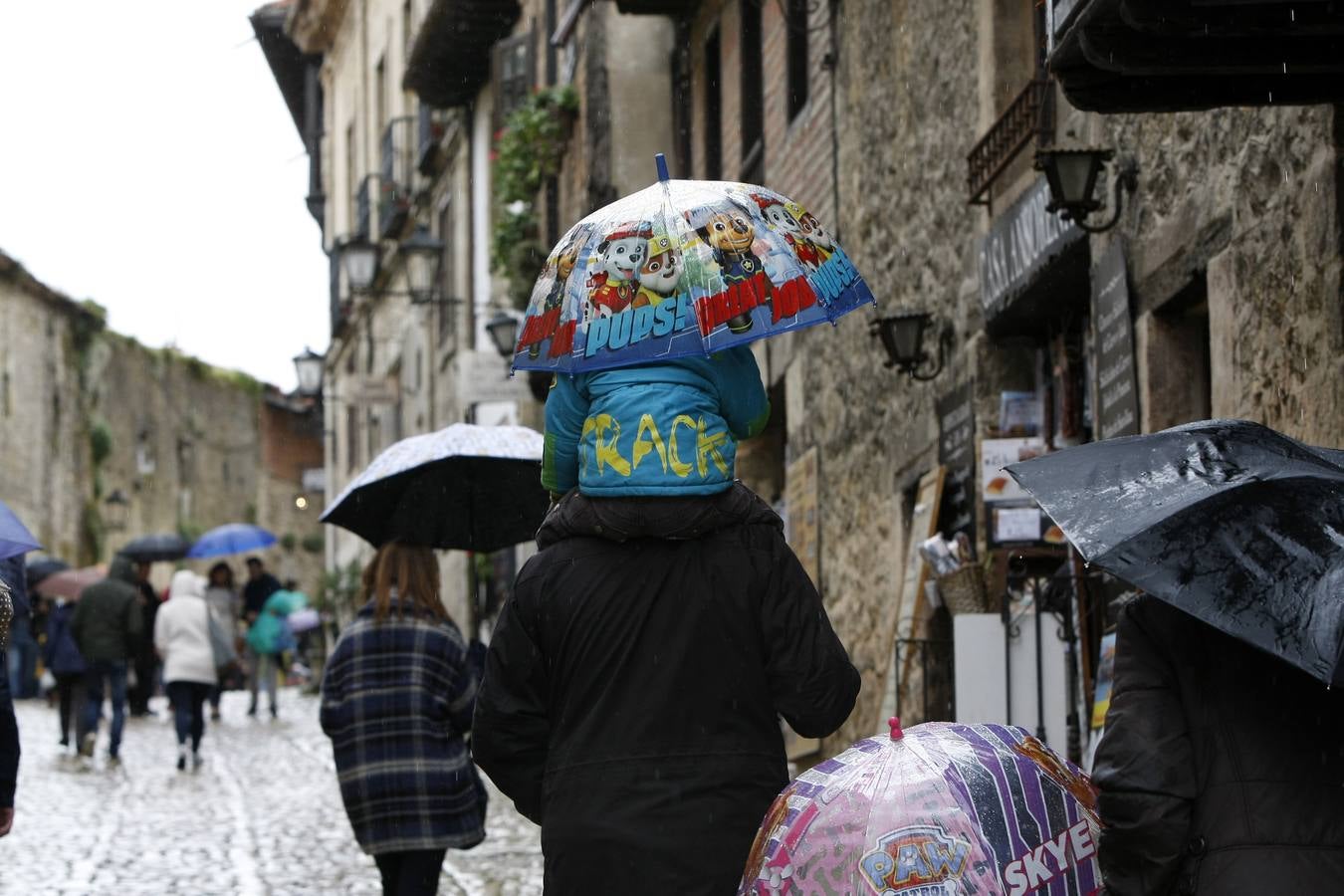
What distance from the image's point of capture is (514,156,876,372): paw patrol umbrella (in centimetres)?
414

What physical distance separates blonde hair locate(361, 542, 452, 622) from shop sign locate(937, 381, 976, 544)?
4.19 metres

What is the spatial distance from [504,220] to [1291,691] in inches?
770

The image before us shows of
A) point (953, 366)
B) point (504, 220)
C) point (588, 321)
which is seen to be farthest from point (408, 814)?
point (504, 220)

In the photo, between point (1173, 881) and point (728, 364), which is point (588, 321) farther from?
point (1173, 881)

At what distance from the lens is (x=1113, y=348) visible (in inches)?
330

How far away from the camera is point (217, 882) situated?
9.52 meters

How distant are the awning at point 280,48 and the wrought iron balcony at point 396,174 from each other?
8.79 meters

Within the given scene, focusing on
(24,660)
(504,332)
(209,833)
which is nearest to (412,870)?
(209,833)

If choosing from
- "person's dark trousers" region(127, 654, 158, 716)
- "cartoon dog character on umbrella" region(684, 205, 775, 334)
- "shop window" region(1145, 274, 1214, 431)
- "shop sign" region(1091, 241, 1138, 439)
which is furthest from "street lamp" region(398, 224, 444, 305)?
"cartoon dog character on umbrella" region(684, 205, 775, 334)

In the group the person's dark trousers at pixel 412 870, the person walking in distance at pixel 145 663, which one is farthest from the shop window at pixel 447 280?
the person's dark trousers at pixel 412 870

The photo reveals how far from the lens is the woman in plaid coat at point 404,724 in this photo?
6.34 metres

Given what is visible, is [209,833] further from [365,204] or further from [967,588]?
[365,204]

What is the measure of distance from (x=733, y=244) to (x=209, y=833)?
8.22 m

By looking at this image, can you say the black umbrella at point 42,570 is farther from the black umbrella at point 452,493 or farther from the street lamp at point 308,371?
the black umbrella at point 452,493
